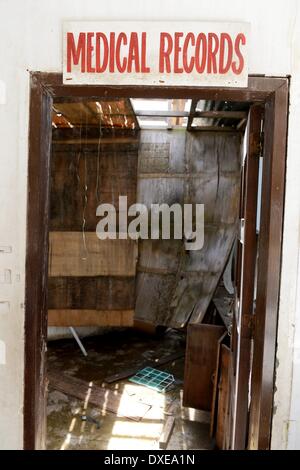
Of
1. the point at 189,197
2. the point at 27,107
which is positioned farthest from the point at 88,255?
the point at 27,107

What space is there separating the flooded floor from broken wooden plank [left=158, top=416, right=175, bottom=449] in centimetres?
4

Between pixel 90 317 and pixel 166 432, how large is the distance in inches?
85.3

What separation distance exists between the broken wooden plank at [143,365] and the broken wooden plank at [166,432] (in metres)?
1.10

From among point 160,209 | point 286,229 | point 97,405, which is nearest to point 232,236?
point 160,209

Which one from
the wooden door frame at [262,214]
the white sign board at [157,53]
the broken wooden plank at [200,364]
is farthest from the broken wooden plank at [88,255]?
the white sign board at [157,53]

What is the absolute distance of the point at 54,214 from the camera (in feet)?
18.6

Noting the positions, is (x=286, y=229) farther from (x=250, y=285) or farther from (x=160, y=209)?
(x=160, y=209)

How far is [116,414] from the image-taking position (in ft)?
14.6

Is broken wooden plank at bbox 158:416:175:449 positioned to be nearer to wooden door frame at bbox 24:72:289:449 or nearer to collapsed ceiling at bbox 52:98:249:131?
wooden door frame at bbox 24:72:289:449

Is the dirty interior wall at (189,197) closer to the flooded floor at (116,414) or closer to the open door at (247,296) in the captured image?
the flooded floor at (116,414)

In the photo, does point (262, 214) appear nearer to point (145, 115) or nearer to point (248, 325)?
point (248, 325)

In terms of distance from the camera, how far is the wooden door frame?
5.88 ft

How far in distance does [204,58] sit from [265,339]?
1.35 m

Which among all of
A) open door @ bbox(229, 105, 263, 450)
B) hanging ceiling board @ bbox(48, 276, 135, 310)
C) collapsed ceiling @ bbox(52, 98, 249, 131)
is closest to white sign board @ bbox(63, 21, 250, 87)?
open door @ bbox(229, 105, 263, 450)
